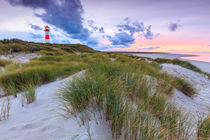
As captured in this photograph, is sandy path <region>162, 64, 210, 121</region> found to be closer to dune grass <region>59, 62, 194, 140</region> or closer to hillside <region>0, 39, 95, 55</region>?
dune grass <region>59, 62, 194, 140</region>

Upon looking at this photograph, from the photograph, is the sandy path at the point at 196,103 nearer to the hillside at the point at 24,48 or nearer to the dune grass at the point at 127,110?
the dune grass at the point at 127,110

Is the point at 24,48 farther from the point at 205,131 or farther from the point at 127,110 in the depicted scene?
the point at 205,131

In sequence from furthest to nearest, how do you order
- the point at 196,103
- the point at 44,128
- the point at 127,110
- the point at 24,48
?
1. the point at 24,48
2. the point at 196,103
3. the point at 44,128
4. the point at 127,110

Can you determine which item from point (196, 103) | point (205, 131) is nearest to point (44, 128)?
point (205, 131)

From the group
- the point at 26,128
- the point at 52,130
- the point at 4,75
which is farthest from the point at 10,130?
the point at 4,75

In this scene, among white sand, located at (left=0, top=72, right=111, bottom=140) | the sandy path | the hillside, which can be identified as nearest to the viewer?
white sand, located at (left=0, top=72, right=111, bottom=140)

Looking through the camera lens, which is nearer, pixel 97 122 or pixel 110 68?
pixel 97 122

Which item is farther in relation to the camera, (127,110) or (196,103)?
(196,103)

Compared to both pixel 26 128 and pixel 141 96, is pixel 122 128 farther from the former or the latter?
pixel 26 128

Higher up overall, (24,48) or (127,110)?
(24,48)

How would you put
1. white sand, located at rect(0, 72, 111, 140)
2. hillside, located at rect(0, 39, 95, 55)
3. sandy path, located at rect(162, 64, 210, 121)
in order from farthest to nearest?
hillside, located at rect(0, 39, 95, 55), sandy path, located at rect(162, 64, 210, 121), white sand, located at rect(0, 72, 111, 140)

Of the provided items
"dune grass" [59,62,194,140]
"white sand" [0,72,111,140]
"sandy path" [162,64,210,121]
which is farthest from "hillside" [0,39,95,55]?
"sandy path" [162,64,210,121]

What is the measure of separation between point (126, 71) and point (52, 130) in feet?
5.82

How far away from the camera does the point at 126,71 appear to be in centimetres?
248
